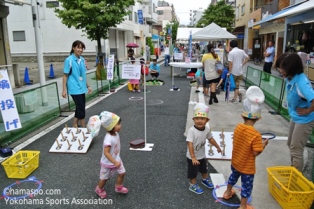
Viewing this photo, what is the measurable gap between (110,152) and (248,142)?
63.6 inches

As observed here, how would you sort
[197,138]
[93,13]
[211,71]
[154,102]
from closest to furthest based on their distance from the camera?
1. [197,138]
2. [211,71]
3. [154,102]
4. [93,13]

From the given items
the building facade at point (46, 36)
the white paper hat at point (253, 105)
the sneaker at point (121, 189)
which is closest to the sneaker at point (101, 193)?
the sneaker at point (121, 189)

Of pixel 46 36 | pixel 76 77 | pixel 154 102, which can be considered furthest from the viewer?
pixel 46 36

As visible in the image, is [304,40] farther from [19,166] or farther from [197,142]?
[19,166]

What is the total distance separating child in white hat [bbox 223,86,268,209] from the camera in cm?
287

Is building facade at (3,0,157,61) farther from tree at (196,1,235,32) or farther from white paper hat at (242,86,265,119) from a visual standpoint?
white paper hat at (242,86,265,119)

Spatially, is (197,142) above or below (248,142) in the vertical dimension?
below

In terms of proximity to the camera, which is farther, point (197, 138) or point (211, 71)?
point (211, 71)

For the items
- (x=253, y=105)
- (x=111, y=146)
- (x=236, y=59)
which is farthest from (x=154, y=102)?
(x=253, y=105)

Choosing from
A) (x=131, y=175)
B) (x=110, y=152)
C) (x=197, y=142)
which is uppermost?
(x=197, y=142)

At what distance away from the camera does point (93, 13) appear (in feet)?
39.5

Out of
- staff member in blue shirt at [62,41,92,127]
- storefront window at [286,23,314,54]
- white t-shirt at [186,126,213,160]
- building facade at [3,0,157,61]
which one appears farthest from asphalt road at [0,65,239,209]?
building facade at [3,0,157,61]

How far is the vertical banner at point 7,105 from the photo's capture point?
181 inches

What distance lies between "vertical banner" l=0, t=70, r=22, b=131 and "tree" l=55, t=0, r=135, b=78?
7219mm
